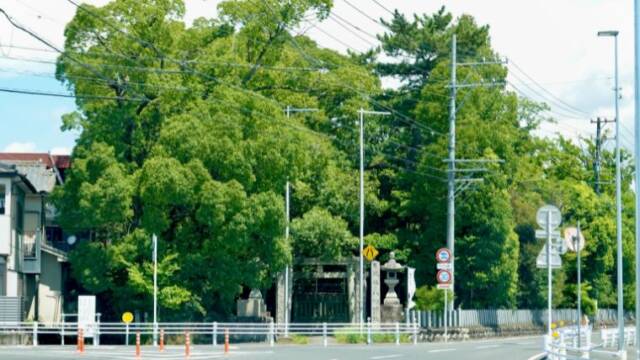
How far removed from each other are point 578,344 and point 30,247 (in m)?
28.0

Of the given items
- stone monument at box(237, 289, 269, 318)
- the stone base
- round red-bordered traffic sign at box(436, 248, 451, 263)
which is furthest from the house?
round red-bordered traffic sign at box(436, 248, 451, 263)

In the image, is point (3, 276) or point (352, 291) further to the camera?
point (352, 291)

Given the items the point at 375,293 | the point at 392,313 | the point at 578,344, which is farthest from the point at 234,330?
the point at 578,344

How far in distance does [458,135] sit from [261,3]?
15.2 m

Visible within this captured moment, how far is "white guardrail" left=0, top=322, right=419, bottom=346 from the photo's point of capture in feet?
143

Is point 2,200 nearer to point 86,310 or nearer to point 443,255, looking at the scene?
point 86,310

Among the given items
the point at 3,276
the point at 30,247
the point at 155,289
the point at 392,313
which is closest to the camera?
the point at 155,289

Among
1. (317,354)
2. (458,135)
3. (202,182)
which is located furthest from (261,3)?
(317,354)

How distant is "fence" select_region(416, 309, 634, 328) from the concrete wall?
55.1 ft

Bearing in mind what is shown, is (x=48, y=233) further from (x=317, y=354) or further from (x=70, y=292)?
(x=317, y=354)

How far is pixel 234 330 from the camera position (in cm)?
4562

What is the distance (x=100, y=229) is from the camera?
162ft

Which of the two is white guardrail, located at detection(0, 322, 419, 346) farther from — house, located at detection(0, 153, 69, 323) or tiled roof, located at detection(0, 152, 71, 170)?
tiled roof, located at detection(0, 152, 71, 170)

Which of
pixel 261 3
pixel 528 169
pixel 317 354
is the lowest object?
pixel 317 354
